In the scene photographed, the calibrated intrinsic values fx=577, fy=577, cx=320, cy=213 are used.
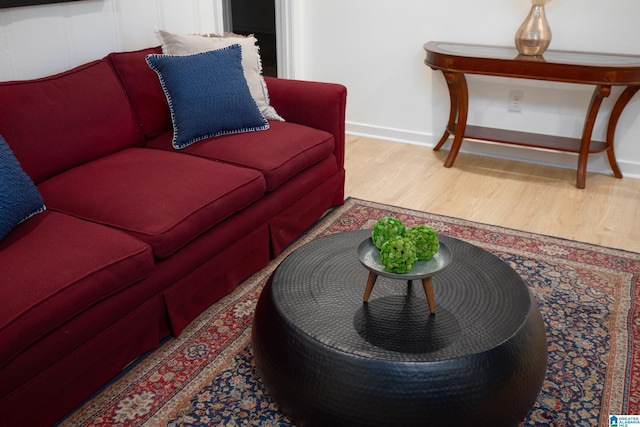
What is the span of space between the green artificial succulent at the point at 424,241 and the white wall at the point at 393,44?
A: 1827 mm

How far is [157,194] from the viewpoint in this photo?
2.05 m

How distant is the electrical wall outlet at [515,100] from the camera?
370 cm

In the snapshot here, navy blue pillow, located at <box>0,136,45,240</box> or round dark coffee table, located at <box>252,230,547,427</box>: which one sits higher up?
navy blue pillow, located at <box>0,136,45,240</box>

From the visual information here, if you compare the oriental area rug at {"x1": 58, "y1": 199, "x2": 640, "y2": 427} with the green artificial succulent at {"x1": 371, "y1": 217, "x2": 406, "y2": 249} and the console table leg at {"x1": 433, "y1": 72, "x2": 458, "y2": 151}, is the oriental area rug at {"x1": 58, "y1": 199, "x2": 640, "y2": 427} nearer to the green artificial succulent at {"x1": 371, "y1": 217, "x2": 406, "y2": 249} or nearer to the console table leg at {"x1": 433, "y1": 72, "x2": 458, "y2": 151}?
the green artificial succulent at {"x1": 371, "y1": 217, "x2": 406, "y2": 249}

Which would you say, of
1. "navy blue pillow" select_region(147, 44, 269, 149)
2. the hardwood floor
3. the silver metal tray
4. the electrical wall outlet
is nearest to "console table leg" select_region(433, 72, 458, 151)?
the hardwood floor

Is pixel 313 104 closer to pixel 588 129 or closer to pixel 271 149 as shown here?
pixel 271 149

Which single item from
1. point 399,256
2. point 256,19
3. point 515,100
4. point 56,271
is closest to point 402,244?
point 399,256

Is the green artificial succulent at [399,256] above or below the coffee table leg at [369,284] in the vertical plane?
above

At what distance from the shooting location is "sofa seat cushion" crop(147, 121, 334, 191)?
2.42 metres

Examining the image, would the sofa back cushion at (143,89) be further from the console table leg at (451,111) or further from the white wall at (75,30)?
the console table leg at (451,111)

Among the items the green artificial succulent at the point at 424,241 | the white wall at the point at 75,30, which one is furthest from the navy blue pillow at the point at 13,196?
the green artificial succulent at the point at 424,241

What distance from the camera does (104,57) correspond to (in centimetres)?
263

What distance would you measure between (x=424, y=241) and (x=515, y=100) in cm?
251

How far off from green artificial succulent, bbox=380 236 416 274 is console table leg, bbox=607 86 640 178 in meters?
2.35
